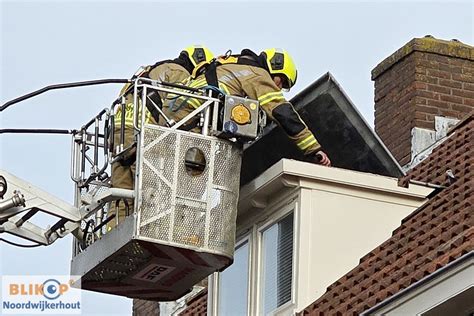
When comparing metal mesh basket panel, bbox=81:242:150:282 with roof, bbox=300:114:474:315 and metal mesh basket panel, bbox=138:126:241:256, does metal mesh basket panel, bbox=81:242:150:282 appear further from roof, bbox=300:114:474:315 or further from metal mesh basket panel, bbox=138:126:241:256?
roof, bbox=300:114:474:315

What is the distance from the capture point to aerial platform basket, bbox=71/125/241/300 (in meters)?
11.9

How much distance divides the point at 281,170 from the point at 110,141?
4.61 feet

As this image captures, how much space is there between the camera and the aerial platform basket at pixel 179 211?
11898 mm

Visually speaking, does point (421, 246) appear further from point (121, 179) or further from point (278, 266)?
point (121, 179)

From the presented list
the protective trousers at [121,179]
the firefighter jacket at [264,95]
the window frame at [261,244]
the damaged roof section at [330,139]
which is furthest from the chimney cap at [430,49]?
the protective trousers at [121,179]

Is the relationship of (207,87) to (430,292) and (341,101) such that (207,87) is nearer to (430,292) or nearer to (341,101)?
(341,101)

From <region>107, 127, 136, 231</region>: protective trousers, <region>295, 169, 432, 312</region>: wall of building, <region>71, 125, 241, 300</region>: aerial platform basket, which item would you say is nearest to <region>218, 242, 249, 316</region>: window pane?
<region>295, 169, 432, 312</region>: wall of building

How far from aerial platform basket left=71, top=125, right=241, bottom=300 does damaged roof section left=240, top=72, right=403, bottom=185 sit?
3.61 feet

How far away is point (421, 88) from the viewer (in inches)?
653

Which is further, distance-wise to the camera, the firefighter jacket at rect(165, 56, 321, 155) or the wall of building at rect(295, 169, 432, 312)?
the wall of building at rect(295, 169, 432, 312)

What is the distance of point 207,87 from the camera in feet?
41.0

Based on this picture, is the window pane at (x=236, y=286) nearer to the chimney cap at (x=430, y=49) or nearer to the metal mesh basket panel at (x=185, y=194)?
the metal mesh basket panel at (x=185, y=194)

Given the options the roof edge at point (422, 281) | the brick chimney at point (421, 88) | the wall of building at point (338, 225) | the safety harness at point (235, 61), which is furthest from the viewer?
the brick chimney at point (421, 88)

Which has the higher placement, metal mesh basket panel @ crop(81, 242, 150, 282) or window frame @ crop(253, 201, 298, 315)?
window frame @ crop(253, 201, 298, 315)
